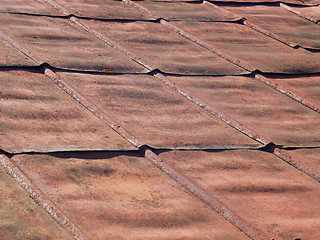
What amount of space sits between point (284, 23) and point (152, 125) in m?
3.79

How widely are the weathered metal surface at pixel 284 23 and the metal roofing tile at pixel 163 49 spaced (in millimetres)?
1469

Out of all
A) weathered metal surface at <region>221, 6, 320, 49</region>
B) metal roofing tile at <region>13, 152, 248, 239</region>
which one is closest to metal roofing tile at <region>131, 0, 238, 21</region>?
weathered metal surface at <region>221, 6, 320, 49</region>

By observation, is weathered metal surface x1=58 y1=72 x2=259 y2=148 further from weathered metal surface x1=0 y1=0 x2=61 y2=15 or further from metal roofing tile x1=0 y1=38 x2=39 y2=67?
weathered metal surface x1=0 y1=0 x2=61 y2=15

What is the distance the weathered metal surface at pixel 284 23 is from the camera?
6730mm

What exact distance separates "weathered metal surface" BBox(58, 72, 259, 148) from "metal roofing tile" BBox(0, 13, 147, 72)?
22 centimetres

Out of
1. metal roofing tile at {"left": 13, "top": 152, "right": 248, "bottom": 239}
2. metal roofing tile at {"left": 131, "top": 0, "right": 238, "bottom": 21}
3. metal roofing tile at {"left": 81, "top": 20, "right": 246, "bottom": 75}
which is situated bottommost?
metal roofing tile at {"left": 13, "top": 152, "right": 248, "bottom": 239}

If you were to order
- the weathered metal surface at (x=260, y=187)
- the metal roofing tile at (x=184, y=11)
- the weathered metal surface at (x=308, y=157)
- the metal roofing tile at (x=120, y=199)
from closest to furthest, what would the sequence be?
the metal roofing tile at (x=120, y=199) < the weathered metal surface at (x=260, y=187) < the weathered metal surface at (x=308, y=157) < the metal roofing tile at (x=184, y=11)

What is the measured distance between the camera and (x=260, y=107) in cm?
486

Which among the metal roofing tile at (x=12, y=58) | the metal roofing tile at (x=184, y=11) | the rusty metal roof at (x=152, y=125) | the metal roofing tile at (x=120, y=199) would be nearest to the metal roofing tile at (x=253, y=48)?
the rusty metal roof at (x=152, y=125)

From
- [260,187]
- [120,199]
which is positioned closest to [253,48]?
[260,187]

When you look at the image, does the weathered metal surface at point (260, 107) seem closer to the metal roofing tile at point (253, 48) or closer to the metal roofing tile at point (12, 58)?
the metal roofing tile at point (253, 48)

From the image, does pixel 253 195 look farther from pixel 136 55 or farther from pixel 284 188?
pixel 136 55

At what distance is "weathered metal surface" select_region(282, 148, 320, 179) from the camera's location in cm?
409

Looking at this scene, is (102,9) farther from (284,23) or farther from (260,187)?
(260,187)
